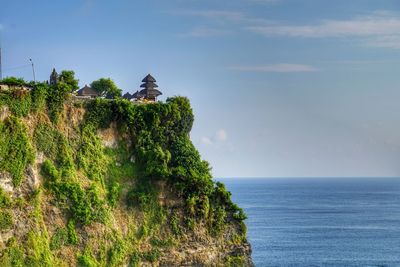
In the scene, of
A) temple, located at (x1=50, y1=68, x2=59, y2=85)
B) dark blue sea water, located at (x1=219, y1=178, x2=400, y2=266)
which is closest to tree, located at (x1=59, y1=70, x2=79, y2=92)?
temple, located at (x1=50, y1=68, x2=59, y2=85)

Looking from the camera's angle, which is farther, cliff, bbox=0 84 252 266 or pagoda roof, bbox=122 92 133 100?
pagoda roof, bbox=122 92 133 100

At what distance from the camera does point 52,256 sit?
56781 millimetres

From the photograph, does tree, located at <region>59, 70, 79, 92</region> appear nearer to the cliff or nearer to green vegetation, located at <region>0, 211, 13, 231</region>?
the cliff

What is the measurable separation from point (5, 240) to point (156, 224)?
1574cm

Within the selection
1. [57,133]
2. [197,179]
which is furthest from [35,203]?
[197,179]

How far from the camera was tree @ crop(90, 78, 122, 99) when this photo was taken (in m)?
74.4

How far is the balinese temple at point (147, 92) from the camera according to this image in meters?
73.1

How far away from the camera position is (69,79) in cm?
6506

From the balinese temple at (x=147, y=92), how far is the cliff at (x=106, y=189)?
5.68 m

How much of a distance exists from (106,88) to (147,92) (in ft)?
17.5

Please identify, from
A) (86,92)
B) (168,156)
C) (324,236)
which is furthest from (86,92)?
(324,236)

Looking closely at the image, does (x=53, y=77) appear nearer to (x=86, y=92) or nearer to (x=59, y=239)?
(x=86, y=92)

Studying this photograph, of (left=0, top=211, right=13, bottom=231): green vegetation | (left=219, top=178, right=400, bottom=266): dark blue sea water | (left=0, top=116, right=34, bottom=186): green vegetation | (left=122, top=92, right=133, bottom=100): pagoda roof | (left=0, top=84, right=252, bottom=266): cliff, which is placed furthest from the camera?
(left=219, top=178, right=400, bottom=266): dark blue sea water

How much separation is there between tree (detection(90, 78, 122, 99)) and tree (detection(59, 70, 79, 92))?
9.26 m
